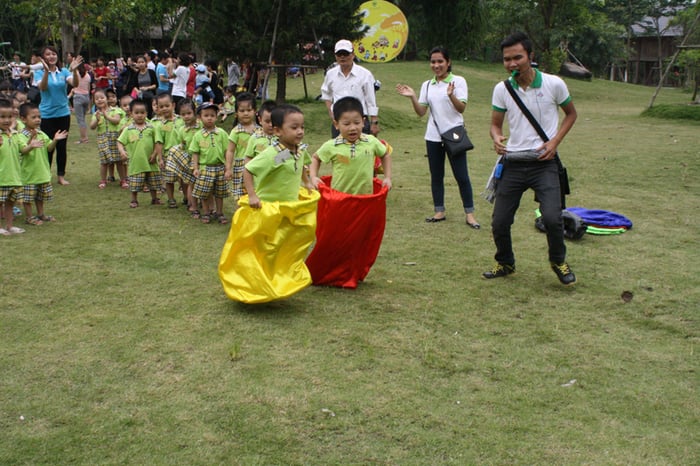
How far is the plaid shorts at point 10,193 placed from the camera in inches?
275

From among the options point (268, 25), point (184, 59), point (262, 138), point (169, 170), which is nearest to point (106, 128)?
point (169, 170)

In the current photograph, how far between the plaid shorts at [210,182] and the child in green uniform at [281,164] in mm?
2509

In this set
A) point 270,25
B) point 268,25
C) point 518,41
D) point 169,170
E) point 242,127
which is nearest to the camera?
point 518,41

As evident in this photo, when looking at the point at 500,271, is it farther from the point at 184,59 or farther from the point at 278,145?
the point at 184,59

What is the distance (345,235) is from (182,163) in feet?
11.2

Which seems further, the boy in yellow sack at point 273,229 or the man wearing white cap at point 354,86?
the man wearing white cap at point 354,86

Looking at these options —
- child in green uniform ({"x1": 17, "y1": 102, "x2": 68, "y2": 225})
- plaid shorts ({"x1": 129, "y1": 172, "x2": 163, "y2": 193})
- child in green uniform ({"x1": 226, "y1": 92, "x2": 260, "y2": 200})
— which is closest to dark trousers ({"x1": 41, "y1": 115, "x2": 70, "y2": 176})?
plaid shorts ({"x1": 129, "y1": 172, "x2": 163, "y2": 193})

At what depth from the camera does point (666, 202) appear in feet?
29.0

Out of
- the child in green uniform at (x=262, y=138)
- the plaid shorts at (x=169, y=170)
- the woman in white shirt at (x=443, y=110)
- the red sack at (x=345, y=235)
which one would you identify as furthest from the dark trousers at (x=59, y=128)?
the red sack at (x=345, y=235)

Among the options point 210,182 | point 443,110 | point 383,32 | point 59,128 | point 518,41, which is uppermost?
point 383,32

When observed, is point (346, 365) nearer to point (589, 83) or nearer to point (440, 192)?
point (440, 192)

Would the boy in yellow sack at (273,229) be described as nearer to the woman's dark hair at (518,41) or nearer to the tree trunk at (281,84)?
the woman's dark hair at (518,41)

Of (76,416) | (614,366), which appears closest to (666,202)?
(614,366)

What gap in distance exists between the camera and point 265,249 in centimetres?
493
